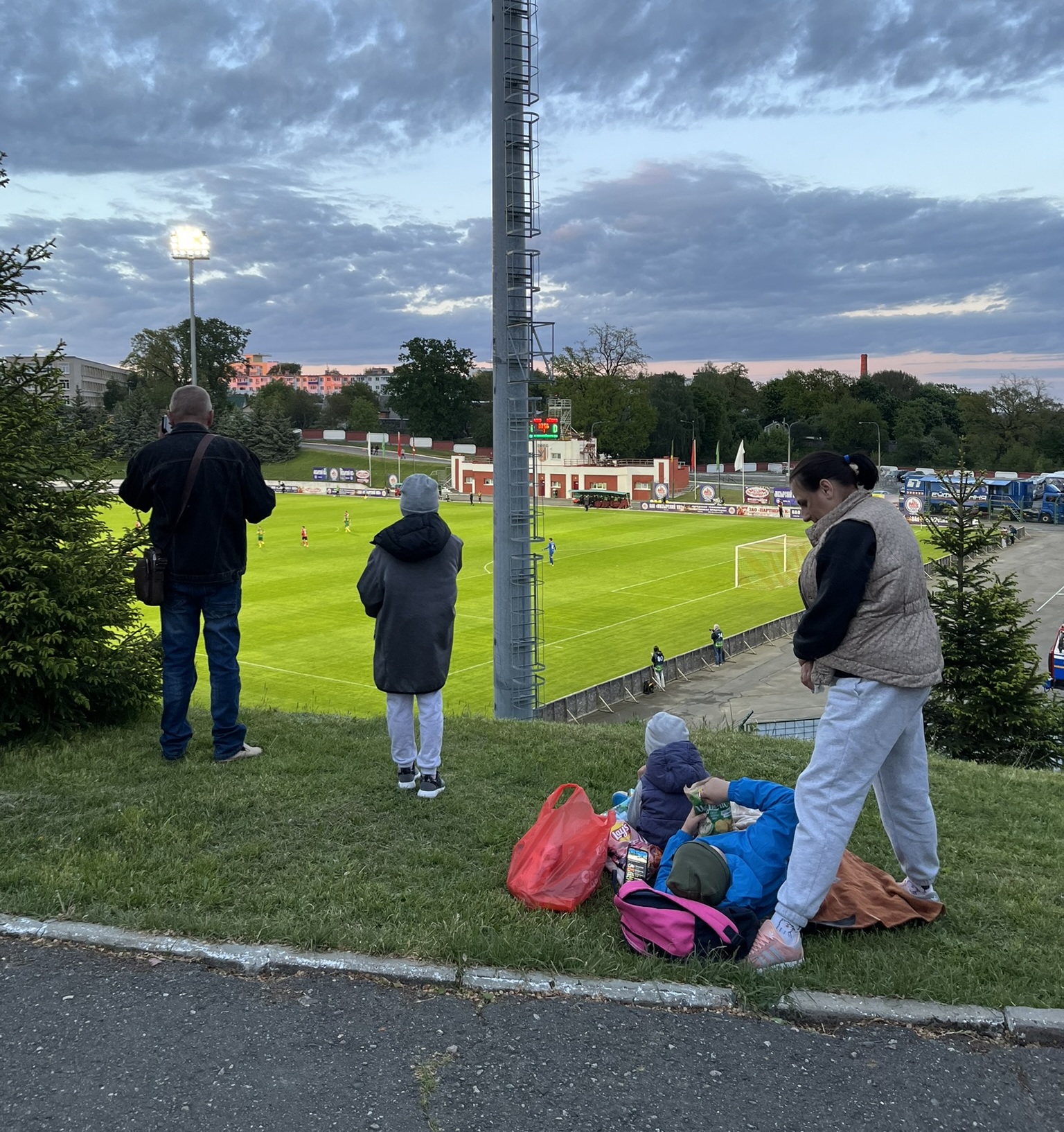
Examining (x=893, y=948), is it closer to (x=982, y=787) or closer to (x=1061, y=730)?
(x=982, y=787)

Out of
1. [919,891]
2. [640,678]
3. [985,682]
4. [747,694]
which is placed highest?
[919,891]

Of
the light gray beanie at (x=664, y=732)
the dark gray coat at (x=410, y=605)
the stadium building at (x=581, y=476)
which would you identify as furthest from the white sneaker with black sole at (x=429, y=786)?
the stadium building at (x=581, y=476)

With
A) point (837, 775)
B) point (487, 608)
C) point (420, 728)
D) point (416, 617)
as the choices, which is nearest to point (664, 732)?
point (837, 775)

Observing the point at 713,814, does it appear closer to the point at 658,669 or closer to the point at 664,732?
the point at 664,732

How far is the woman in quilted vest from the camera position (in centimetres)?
367

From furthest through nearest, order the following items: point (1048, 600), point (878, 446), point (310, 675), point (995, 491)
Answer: point (878, 446), point (995, 491), point (1048, 600), point (310, 675)

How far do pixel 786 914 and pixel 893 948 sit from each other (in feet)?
1.68

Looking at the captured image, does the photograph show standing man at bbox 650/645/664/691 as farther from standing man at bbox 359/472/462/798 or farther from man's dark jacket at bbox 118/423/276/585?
man's dark jacket at bbox 118/423/276/585

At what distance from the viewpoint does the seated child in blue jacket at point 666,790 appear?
4.54m

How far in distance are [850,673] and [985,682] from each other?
1172 cm

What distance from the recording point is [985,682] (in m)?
14.1

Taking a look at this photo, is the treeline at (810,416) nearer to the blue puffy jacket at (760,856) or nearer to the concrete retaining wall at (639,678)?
the concrete retaining wall at (639,678)

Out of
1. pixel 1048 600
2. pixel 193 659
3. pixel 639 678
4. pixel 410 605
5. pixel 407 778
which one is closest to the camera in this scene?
pixel 410 605

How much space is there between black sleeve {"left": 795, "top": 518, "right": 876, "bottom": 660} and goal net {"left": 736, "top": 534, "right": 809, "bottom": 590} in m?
37.8
